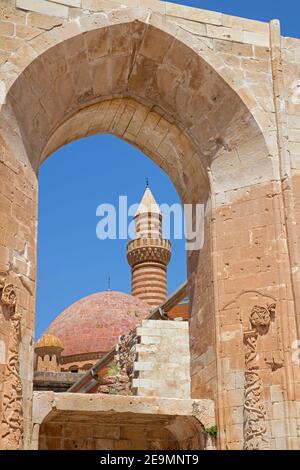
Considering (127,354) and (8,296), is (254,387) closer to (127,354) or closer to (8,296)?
(8,296)

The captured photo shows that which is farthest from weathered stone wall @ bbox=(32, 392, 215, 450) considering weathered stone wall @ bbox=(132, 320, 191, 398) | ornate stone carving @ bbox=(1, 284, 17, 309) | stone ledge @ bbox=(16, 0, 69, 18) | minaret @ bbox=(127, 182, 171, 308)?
minaret @ bbox=(127, 182, 171, 308)

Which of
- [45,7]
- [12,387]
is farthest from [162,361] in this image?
[45,7]

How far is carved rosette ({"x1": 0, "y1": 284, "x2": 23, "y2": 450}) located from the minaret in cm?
2391

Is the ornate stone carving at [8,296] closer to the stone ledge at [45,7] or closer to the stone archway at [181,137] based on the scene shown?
the stone archway at [181,137]

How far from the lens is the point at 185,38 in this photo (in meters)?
8.96

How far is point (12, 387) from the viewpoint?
7.17 meters

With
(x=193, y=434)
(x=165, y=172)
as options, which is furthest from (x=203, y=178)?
(x=193, y=434)

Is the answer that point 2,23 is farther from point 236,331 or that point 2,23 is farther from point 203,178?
point 236,331

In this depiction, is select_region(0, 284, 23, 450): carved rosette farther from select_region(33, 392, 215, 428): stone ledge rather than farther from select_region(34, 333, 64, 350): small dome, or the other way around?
select_region(34, 333, 64, 350): small dome

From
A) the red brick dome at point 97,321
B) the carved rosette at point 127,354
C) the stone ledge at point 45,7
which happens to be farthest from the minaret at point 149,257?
the stone ledge at point 45,7

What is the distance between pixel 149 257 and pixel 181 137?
22445 millimetres

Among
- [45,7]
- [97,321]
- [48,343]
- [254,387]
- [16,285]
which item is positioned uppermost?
[97,321]

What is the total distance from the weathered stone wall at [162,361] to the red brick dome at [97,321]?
51.3 ft
